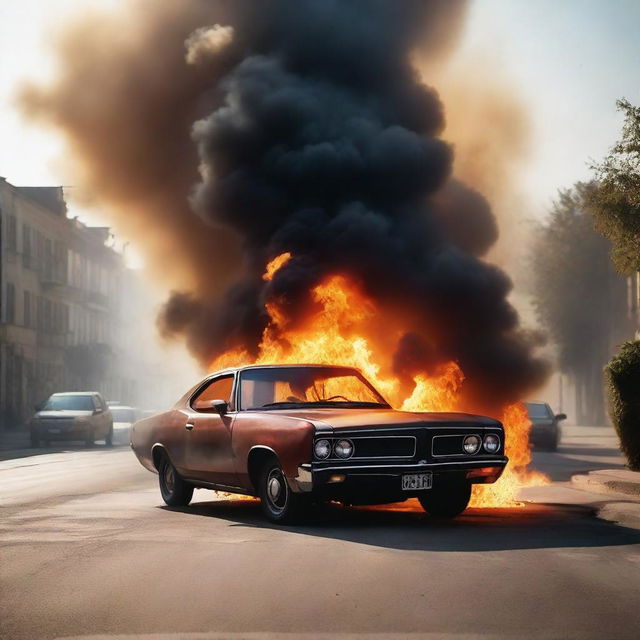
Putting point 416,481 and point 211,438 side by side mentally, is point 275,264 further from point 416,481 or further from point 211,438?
point 416,481

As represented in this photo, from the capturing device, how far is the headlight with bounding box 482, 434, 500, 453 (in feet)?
36.7

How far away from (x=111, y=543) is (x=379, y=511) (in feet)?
12.1

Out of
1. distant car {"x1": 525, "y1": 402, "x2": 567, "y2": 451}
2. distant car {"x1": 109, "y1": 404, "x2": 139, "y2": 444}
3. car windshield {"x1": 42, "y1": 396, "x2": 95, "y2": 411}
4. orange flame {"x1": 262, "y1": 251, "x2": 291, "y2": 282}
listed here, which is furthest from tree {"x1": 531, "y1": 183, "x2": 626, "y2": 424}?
orange flame {"x1": 262, "y1": 251, "x2": 291, "y2": 282}

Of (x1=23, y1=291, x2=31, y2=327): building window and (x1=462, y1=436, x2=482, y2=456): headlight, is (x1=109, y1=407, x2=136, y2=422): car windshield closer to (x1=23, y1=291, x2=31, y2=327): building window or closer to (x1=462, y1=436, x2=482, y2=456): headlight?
(x1=23, y1=291, x2=31, y2=327): building window

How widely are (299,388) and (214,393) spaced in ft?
4.79

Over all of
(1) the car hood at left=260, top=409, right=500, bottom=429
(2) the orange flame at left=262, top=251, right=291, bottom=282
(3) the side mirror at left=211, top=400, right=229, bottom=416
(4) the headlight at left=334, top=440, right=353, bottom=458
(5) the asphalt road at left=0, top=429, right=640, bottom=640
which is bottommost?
(5) the asphalt road at left=0, top=429, right=640, bottom=640

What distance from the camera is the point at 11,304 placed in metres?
55.4

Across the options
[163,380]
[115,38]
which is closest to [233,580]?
[115,38]

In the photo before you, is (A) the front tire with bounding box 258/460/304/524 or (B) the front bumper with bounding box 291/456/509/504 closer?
Result: (B) the front bumper with bounding box 291/456/509/504

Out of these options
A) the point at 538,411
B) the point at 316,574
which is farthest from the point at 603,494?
the point at 538,411

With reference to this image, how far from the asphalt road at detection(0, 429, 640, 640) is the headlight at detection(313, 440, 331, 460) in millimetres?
683

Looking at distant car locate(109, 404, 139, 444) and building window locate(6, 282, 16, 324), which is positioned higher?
building window locate(6, 282, 16, 324)

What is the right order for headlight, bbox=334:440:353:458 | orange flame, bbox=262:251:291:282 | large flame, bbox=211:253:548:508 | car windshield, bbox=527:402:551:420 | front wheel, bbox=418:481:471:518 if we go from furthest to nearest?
car windshield, bbox=527:402:551:420 → orange flame, bbox=262:251:291:282 → large flame, bbox=211:253:548:508 → front wheel, bbox=418:481:471:518 → headlight, bbox=334:440:353:458

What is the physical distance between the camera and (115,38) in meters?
25.8
